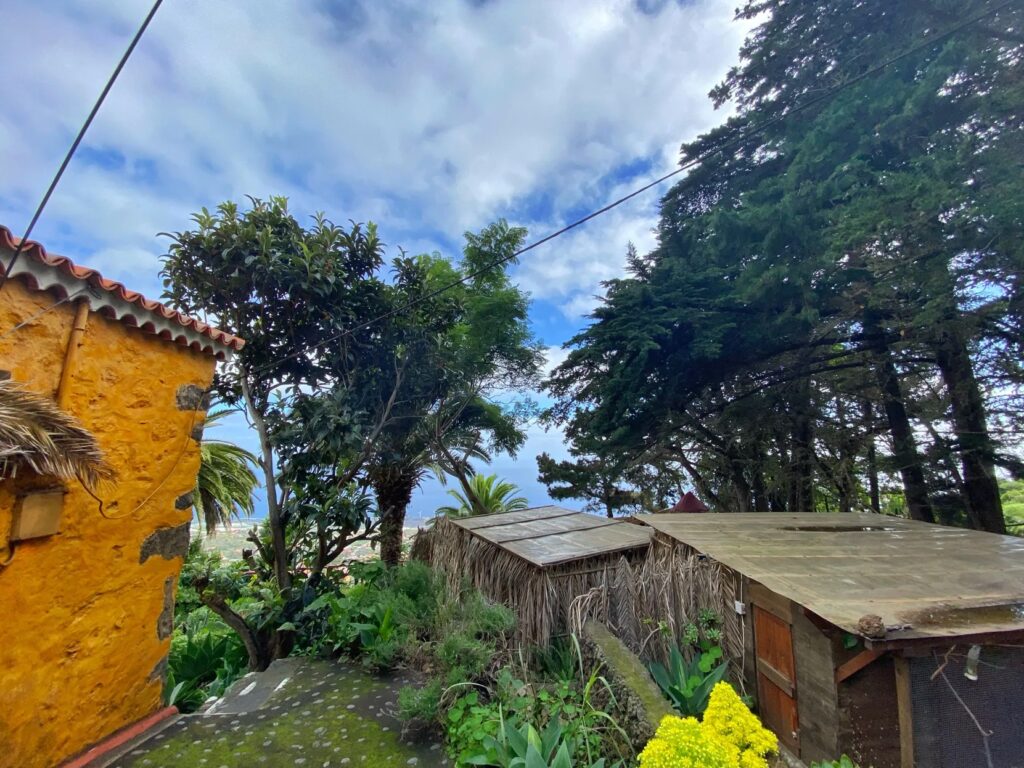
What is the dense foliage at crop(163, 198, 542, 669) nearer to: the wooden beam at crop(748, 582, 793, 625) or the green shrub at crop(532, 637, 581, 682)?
the green shrub at crop(532, 637, 581, 682)

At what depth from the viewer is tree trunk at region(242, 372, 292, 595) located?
227 inches

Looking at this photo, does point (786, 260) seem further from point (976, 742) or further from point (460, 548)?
point (460, 548)

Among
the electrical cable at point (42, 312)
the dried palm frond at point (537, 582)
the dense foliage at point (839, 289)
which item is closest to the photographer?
the electrical cable at point (42, 312)

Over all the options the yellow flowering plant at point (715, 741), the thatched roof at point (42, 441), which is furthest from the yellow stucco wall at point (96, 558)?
the yellow flowering plant at point (715, 741)

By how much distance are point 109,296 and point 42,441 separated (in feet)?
3.20

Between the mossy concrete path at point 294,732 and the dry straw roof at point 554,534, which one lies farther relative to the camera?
the dry straw roof at point 554,534

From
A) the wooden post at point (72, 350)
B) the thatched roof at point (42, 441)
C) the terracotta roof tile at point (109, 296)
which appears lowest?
the thatched roof at point (42, 441)

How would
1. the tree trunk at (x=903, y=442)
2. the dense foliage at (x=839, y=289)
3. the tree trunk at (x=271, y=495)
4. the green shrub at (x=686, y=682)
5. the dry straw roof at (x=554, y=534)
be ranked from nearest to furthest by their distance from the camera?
the green shrub at (x=686, y=682) < the dry straw roof at (x=554, y=534) < the dense foliage at (x=839, y=289) < the tree trunk at (x=271, y=495) < the tree trunk at (x=903, y=442)

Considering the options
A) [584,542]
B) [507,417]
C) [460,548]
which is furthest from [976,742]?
[507,417]

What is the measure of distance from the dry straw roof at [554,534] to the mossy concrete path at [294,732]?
1.54 m

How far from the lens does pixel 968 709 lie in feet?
9.51

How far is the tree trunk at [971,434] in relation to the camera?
620cm

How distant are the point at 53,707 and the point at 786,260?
28.6ft

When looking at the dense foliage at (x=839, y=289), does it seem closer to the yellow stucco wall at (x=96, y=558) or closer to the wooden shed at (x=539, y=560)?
the wooden shed at (x=539, y=560)
